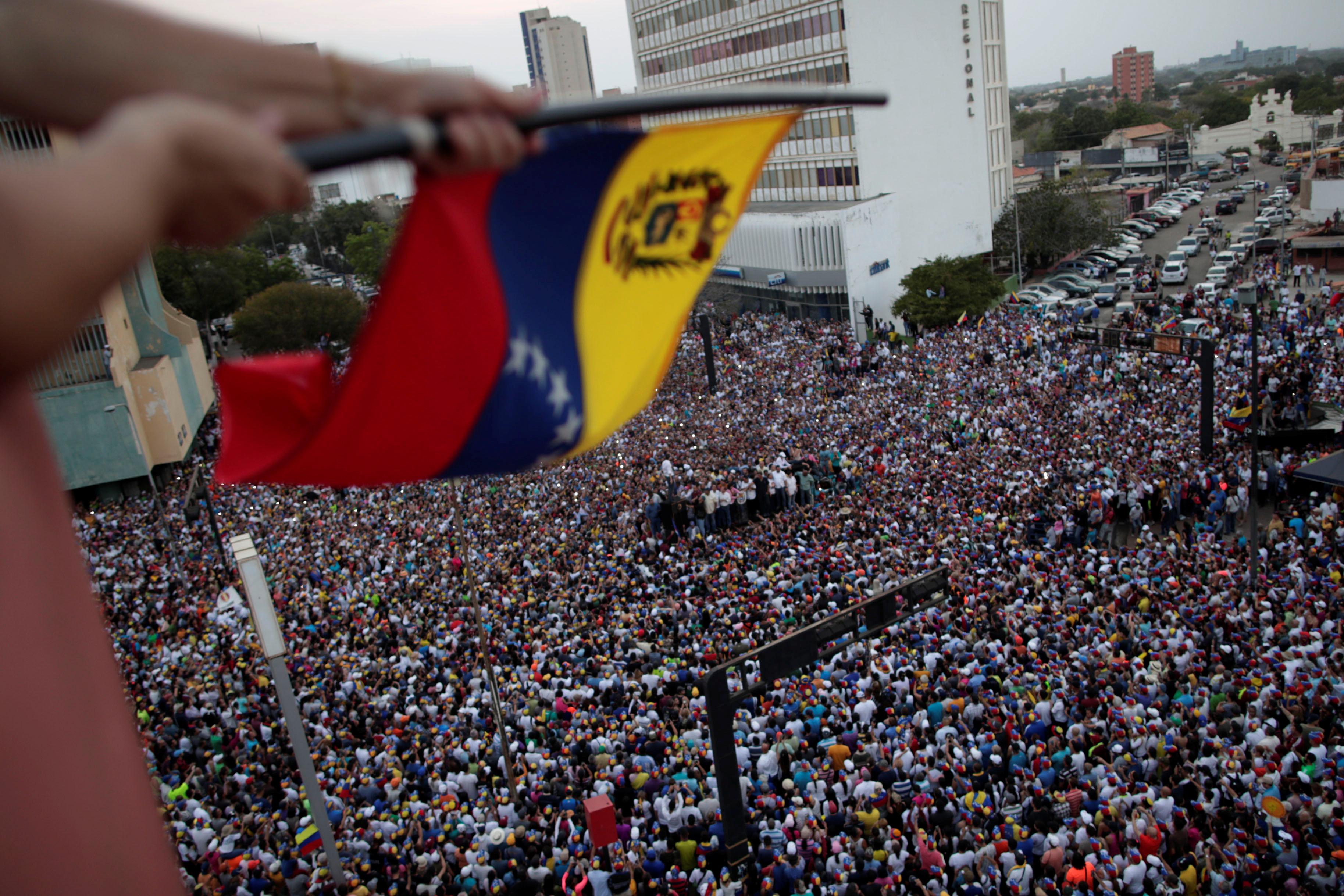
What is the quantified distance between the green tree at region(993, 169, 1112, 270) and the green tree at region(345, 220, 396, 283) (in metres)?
39.9

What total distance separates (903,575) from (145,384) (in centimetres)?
2678

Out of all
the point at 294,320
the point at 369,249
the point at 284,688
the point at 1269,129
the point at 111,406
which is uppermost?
the point at 369,249

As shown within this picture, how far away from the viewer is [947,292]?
41281 mm

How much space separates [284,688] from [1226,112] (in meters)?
128

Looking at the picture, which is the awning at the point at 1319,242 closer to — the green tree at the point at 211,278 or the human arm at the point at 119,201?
the human arm at the point at 119,201

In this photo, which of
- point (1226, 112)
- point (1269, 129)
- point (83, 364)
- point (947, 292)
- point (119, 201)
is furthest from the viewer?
point (1226, 112)

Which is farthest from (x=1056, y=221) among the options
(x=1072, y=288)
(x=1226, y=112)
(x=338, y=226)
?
(x=1226, y=112)

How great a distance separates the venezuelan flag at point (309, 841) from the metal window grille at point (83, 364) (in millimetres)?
23895

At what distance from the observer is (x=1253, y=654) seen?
484 inches

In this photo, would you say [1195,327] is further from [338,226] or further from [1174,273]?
[338,226]

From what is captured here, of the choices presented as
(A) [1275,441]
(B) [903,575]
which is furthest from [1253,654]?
(A) [1275,441]

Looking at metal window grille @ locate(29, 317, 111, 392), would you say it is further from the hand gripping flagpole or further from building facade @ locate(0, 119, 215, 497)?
the hand gripping flagpole

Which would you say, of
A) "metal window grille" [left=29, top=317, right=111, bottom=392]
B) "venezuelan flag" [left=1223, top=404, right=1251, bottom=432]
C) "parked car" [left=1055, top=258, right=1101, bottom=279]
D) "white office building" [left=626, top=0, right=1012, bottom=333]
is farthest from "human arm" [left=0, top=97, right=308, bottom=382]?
"parked car" [left=1055, top=258, right=1101, bottom=279]

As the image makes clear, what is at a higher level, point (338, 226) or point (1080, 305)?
point (338, 226)
